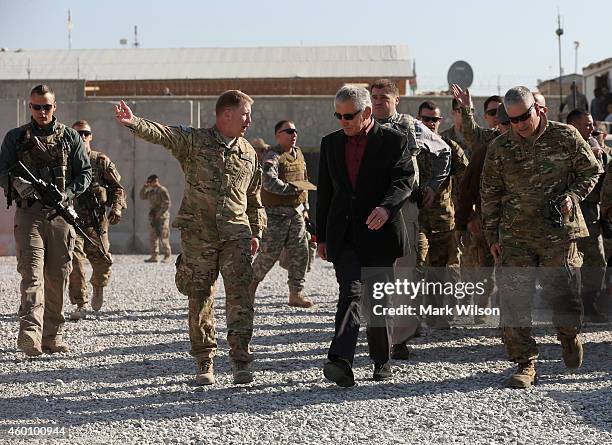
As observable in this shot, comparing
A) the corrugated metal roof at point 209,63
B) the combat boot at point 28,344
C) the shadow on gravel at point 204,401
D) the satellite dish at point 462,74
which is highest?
the corrugated metal roof at point 209,63

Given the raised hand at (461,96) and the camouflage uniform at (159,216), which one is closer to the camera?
the raised hand at (461,96)

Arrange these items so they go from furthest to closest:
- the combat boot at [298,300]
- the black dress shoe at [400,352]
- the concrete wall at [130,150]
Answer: the concrete wall at [130,150] < the combat boot at [298,300] < the black dress shoe at [400,352]

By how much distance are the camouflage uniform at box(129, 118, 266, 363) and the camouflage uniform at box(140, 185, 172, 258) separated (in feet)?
41.6

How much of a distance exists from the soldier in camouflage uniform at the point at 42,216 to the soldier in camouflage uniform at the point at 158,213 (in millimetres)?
11210

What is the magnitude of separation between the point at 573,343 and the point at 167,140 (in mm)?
2977

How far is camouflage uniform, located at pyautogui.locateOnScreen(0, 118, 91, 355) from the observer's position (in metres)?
7.65

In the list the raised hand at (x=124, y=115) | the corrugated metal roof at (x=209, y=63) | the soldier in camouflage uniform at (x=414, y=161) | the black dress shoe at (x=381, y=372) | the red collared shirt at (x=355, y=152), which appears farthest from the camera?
the corrugated metal roof at (x=209, y=63)

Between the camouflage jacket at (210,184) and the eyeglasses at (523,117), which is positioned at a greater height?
the eyeglasses at (523,117)

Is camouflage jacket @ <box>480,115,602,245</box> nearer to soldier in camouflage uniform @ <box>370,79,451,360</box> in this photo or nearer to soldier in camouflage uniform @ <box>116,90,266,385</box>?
soldier in camouflage uniform @ <box>370,79,451,360</box>

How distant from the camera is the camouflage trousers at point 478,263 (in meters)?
8.91

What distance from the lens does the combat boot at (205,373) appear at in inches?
260

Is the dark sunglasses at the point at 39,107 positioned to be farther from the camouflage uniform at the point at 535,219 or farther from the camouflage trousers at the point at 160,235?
the camouflage trousers at the point at 160,235

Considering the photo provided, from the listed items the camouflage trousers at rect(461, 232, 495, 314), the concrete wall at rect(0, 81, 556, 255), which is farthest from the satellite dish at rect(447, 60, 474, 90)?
the camouflage trousers at rect(461, 232, 495, 314)

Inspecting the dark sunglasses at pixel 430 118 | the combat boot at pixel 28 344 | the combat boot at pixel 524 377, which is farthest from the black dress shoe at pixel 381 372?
the dark sunglasses at pixel 430 118
